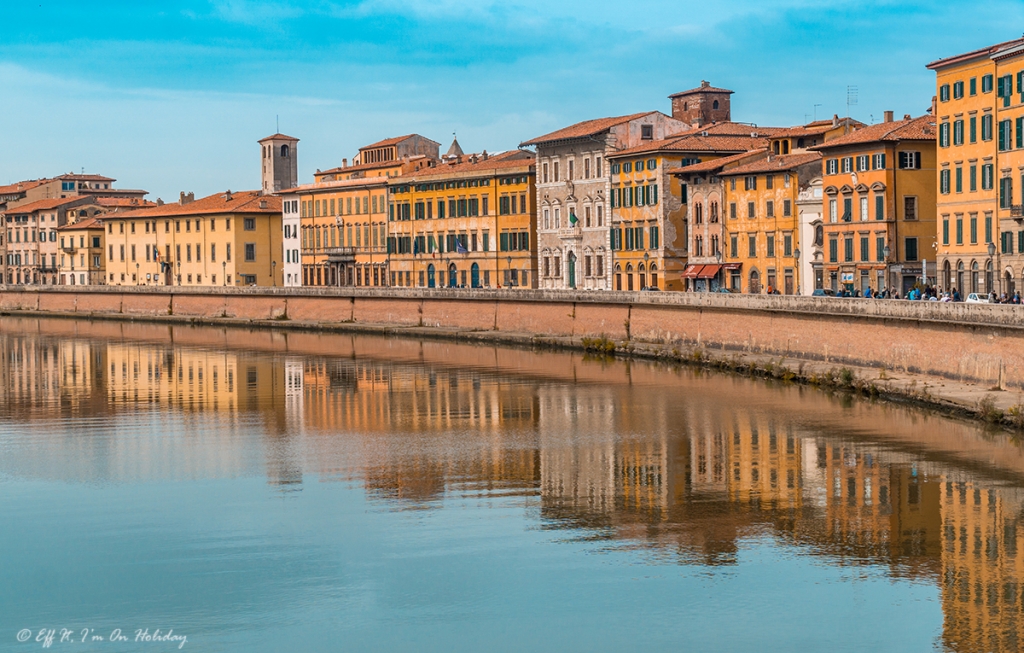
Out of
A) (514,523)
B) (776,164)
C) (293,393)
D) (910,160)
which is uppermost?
(776,164)

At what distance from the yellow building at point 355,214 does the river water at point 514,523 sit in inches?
2185

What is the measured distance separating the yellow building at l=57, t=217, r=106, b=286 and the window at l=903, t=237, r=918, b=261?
82.5 metres

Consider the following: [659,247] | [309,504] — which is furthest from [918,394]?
[659,247]

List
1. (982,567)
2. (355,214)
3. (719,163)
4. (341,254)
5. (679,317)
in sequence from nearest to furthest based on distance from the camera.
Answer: (982,567), (679,317), (719,163), (355,214), (341,254)

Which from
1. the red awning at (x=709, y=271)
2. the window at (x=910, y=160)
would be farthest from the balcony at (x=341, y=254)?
the window at (x=910, y=160)

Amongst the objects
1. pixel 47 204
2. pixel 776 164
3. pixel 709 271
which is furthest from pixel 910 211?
pixel 47 204

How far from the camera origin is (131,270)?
128m

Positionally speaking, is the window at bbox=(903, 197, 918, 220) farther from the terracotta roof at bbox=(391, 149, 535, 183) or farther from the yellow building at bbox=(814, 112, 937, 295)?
the terracotta roof at bbox=(391, 149, 535, 183)

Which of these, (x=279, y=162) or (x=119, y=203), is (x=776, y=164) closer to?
(x=279, y=162)

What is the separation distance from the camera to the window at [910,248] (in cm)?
6600

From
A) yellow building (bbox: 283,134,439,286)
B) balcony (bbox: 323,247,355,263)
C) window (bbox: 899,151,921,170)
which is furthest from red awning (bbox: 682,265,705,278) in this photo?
balcony (bbox: 323,247,355,263)

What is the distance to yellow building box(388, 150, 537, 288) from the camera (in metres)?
93.9

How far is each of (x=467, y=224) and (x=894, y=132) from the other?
119 feet

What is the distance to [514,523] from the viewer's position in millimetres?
28812
